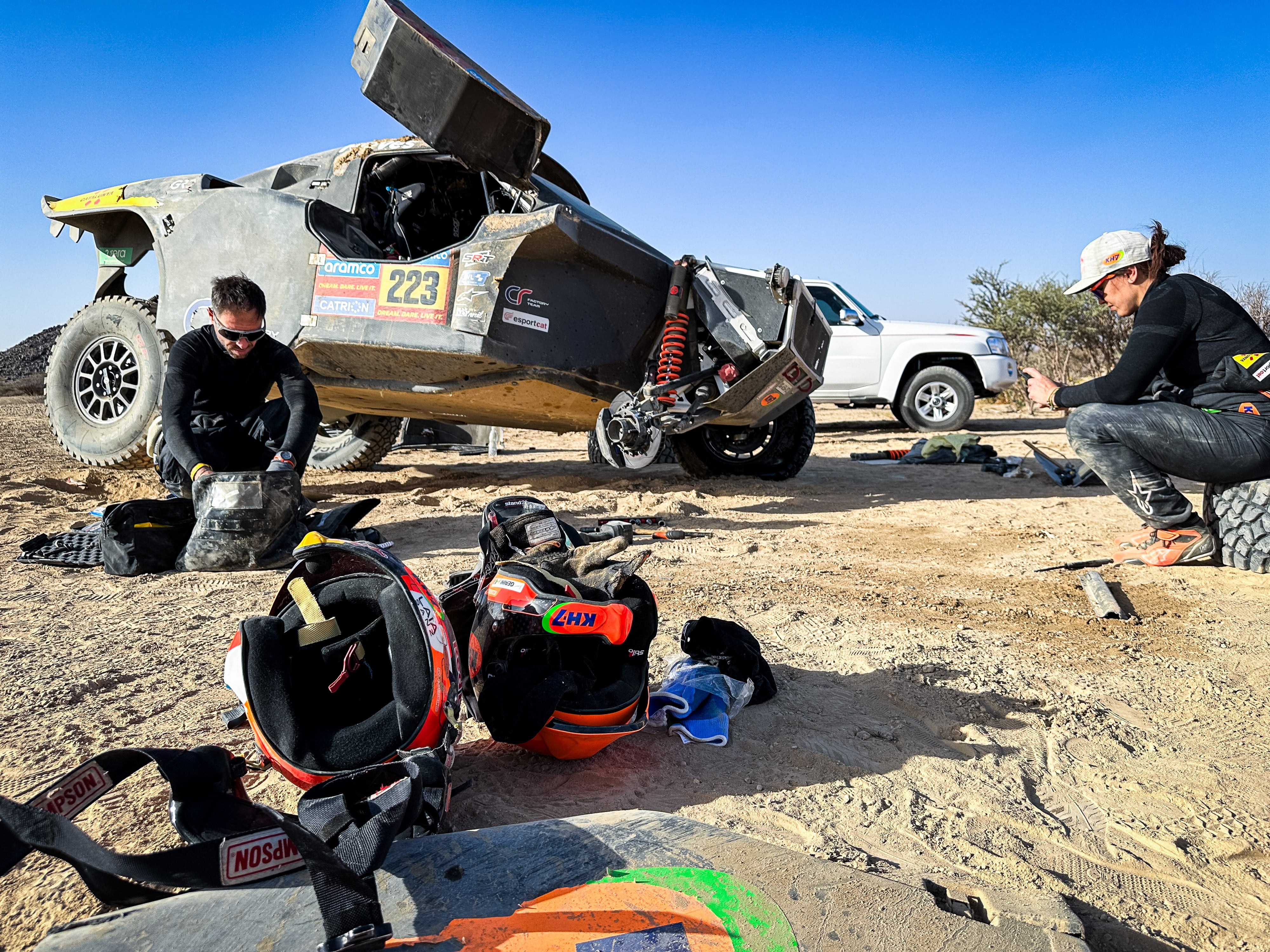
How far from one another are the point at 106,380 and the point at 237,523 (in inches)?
127

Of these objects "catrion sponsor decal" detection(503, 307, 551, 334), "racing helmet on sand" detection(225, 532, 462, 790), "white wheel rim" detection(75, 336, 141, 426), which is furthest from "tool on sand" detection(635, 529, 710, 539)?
"white wheel rim" detection(75, 336, 141, 426)

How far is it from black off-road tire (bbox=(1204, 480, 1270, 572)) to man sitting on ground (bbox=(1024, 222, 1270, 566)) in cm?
5

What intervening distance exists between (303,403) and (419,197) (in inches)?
80.8

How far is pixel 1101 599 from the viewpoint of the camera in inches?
135

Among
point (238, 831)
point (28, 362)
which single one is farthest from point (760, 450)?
point (28, 362)

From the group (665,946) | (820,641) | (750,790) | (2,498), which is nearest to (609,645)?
(750,790)

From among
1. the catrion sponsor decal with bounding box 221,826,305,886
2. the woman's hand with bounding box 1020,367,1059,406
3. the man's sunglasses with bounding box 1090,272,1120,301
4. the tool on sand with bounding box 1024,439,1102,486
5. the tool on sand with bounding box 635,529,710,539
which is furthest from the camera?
the tool on sand with bounding box 1024,439,1102,486

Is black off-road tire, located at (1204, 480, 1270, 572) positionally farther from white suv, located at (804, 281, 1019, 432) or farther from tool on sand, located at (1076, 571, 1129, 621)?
white suv, located at (804, 281, 1019, 432)

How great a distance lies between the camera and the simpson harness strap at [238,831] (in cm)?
124

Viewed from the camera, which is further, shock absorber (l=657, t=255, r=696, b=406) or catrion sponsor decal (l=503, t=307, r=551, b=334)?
shock absorber (l=657, t=255, r=696, b=406)

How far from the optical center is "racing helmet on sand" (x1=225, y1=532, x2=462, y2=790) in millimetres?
1722

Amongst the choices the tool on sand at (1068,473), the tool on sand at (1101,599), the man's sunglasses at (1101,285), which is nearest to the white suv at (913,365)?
the tool on sand at (1068,473)

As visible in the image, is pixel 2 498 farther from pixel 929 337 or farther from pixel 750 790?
pixel 929 337

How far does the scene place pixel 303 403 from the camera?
14.3ft
